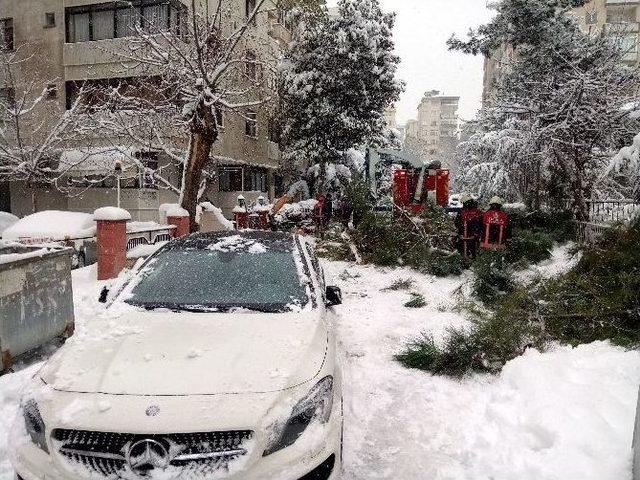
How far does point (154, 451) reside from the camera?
2.18 meters

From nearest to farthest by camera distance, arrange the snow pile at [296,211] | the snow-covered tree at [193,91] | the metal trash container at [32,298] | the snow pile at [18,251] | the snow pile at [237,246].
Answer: the snow pile at [237,246]
the metal trash container at [32,298]
the snow pile at [18,251]
the snow-covered tree at [193,91]
the snow pile at [296,211]

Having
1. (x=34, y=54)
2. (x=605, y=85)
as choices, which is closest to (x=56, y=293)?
(x=605, y=85)

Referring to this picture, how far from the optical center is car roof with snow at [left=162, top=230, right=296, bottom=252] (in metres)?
4.21

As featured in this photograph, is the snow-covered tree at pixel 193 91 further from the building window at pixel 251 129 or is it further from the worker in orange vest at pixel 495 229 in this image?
the building window at pixel 251 129

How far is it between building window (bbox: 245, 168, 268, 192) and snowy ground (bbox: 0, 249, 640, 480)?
22.6 meters

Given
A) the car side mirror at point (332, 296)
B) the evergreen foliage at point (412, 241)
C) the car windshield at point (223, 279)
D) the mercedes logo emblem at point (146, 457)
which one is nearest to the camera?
the mercedes logo emblem at point (146, 457)

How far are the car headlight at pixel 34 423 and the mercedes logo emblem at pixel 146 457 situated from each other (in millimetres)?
477

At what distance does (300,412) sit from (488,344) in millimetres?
3257

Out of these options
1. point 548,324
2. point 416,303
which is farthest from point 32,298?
point 548,324

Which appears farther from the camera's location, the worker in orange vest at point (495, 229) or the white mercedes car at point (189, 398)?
the worker in orange vest at point (495, 229)

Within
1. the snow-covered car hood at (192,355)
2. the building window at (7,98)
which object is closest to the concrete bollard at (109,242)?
the snow-covered car hood at (192,355)

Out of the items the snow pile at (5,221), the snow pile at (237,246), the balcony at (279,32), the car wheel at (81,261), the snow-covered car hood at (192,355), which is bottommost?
the car wheel at (81,261)

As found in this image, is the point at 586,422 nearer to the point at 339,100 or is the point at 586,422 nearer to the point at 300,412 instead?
the point at 300,412

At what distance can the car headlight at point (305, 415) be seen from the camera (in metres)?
2.30
